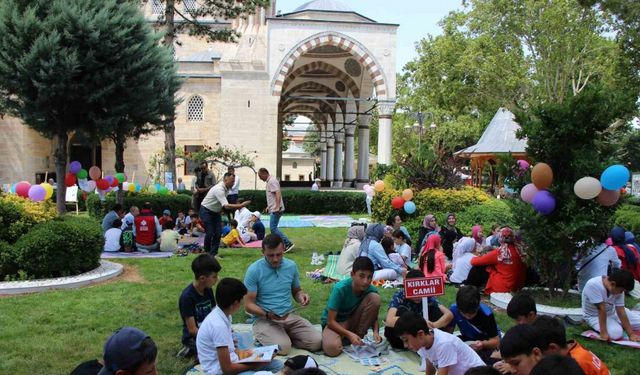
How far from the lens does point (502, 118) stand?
28078 millimetres

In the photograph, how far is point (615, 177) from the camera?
19.7ft

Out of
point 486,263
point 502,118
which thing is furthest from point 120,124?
point 502,118

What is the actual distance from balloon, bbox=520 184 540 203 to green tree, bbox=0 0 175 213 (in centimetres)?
792

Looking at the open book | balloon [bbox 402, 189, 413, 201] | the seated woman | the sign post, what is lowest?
the open book

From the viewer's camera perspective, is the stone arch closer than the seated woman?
No

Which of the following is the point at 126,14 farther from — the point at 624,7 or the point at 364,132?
the point at 364,132

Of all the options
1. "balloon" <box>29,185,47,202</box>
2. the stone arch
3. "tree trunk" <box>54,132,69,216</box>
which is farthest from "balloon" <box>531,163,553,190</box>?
the stone arch

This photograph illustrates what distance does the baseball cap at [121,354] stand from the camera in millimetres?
2697

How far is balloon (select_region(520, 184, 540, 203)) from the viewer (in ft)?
22.1

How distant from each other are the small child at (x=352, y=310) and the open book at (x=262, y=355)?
64 cm

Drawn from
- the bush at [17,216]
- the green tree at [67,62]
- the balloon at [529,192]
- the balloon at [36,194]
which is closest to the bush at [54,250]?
the bush at [17,216]

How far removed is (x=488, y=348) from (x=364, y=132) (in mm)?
30587

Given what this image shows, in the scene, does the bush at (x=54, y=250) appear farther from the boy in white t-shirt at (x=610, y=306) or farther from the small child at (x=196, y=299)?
the boy in white t-shirt at (x=610, y=306)

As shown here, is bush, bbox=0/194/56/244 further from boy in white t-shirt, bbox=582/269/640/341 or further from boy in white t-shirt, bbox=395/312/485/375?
boy in white t-shirt, bbox=582/269/640/341
